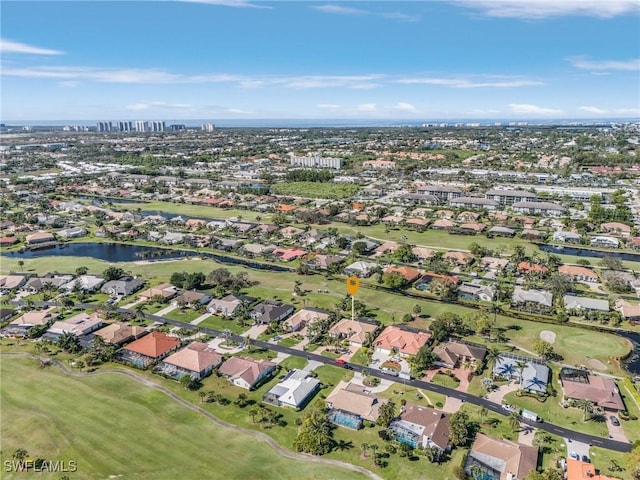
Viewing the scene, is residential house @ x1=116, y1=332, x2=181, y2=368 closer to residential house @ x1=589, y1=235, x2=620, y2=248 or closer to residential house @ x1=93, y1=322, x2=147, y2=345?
residential house @ x1=93, y1=322, x2=147, y2=345

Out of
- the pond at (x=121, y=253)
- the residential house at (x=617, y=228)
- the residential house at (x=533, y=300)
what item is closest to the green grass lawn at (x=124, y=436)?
the pond at (x=121, y=253)

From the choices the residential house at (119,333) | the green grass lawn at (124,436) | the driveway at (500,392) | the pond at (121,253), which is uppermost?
the pond at (121,253)

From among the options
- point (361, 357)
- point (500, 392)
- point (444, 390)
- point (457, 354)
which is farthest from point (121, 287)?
point (500, 392)

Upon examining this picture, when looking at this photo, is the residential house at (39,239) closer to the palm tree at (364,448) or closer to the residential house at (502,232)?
the palm tree at (364,448)

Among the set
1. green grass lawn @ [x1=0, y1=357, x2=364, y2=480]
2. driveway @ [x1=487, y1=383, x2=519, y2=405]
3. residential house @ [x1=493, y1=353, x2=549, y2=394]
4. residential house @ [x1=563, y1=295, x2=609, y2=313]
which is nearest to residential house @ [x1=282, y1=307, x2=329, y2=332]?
green grass lawn @ [x1=0, y1=357, x2=364, y2=480]

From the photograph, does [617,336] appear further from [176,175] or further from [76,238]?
[176,175]

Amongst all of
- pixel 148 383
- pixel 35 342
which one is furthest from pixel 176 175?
Result: pixel 148 383

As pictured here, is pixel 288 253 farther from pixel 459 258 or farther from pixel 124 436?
pixel 124 436
